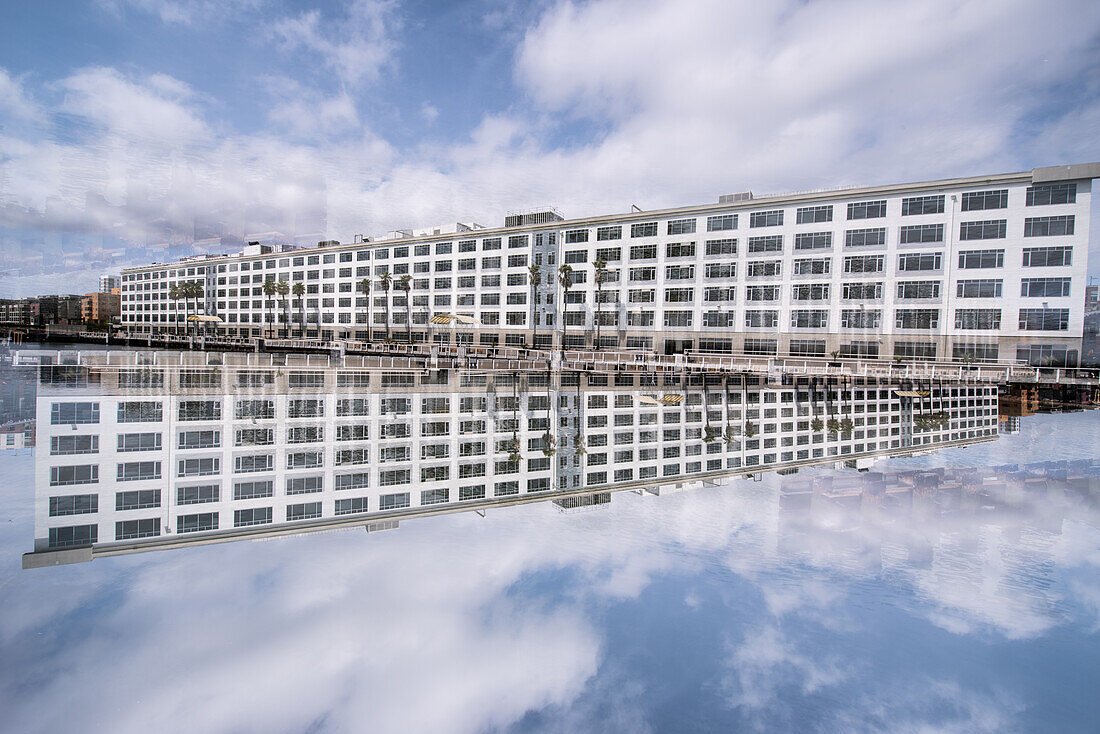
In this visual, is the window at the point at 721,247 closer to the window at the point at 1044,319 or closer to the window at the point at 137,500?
the window at the point at 1044,319

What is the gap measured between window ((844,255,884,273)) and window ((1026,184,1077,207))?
10897mm

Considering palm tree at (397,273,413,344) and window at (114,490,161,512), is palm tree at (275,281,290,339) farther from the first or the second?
→ window at (114,490,161,512)

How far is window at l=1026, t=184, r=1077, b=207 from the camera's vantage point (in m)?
38.5

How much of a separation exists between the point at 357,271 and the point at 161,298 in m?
63.0

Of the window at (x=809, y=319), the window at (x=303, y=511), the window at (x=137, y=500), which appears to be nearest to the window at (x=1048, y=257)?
the window at (x=809, y=319)

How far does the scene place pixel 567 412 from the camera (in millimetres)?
24953

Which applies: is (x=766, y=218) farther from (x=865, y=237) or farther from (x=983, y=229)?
(x=983, y=229)

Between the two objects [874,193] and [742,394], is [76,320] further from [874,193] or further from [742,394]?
[874,193]

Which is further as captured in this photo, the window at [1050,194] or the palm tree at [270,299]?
the palm tree at [270,299]

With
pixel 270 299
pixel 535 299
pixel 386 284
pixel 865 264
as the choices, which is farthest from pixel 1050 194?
pixel 270 299

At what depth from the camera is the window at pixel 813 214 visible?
47.9m

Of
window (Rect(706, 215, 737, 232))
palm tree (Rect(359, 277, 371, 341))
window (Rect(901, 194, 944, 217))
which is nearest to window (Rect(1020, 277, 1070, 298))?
window (Rect(901, 194, 944, 217))

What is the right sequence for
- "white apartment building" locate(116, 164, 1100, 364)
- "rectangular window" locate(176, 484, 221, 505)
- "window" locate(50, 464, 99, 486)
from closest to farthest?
"window" locate(50, 464, 99, 486) → "rectangular window" locate(176, 484, 221, 505) → "white apartment building" locate(116, 164, 1100, 364)

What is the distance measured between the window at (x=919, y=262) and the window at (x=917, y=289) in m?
1.23
